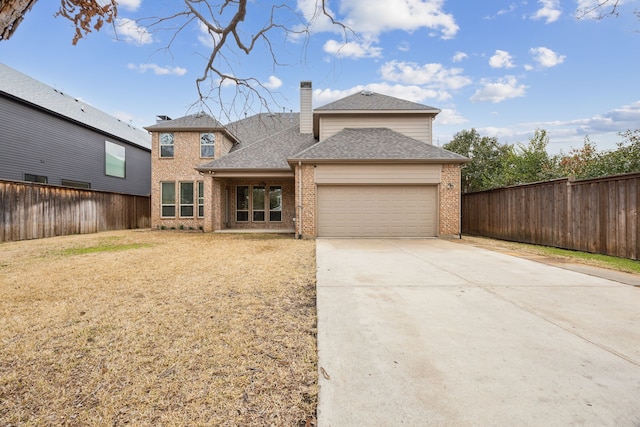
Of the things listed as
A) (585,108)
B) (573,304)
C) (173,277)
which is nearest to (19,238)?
(173,277)

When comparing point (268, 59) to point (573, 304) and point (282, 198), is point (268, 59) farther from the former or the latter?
point (282, 198)

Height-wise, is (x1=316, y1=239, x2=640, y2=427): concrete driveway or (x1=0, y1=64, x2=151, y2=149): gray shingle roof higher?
(x1=0, y1=64, x2=151, y2=149): gray shingle roof

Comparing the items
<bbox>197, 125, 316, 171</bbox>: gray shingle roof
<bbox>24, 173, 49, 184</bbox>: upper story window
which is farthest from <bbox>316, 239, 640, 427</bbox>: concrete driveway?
<bbox>24, 173, 49, 184</bbox>: upper story window

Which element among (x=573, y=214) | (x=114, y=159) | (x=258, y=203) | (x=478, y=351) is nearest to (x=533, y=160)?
(x=573, y=214)

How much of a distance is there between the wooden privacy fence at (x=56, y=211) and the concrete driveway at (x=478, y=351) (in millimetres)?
12067

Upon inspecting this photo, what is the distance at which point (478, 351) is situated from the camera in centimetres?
229

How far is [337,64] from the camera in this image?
13.0 ft

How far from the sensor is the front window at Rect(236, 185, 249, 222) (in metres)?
15.1

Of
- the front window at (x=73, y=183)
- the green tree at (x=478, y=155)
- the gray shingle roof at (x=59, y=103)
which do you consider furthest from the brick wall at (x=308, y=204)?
the green tree at (x=478, y=155)

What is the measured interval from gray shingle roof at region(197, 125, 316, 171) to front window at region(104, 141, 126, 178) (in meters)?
11.0

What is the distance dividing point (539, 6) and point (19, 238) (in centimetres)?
1787

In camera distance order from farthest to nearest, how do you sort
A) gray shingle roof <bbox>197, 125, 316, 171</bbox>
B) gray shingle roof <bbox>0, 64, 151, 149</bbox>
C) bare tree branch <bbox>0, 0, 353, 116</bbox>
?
gray shingle roof <bbox>0, 64, 151, 149</bbox>, gray shingle roof <bbox>197, 125, 316, 171</bbox>, bare tree branch <bbox>0, 0, 353, 116</bbox>

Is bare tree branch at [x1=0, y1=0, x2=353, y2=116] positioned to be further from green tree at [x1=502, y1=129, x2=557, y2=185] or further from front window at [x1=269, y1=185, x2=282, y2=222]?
green tree at [x1=502, y1=129, x2=557, y2=185]

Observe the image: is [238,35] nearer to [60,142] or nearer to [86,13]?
[86,13]
